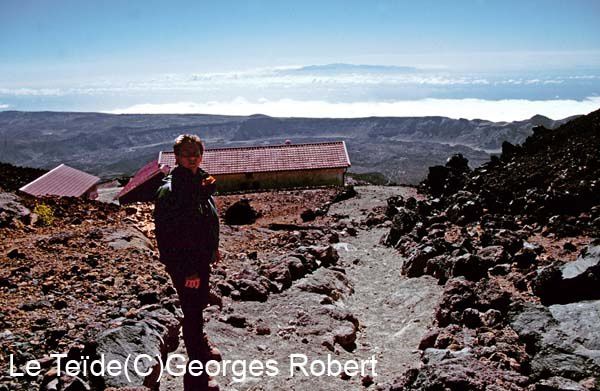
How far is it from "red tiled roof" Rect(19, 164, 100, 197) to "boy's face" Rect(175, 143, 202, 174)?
22.3 m

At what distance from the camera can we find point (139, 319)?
644 centimetres

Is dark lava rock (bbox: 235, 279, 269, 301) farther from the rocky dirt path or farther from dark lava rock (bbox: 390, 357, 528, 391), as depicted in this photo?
dark lava rock (bbox: 390, 357, 528, 391)

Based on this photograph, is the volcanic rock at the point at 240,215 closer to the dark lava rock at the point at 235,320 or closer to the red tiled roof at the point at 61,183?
the red tiled roof at the point at 61,183

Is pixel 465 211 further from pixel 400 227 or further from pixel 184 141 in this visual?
pixel 184 141

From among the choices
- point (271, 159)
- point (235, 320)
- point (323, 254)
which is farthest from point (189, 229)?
point (271, 159)

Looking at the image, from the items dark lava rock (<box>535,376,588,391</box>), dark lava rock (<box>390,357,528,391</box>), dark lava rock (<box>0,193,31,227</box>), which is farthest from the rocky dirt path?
dark lava rock (<box>0,193,31,227</box>)

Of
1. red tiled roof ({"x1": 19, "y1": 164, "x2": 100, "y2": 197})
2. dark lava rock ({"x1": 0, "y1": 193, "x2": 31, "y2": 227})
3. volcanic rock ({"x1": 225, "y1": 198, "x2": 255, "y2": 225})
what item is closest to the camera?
dark lava rock ({"x1": 0, "y1": 193, "x2": 31, "y2": 227})

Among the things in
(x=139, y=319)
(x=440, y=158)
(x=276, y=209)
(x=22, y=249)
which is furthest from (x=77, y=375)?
(x=440, y=158)

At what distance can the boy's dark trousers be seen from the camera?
517 centimetres

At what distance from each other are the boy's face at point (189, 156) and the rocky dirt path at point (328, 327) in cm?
242

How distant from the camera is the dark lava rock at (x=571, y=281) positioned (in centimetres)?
686

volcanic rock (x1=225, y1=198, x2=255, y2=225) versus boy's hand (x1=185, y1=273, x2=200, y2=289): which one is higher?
boy's hand (x1=185, y1=273, x2=200, y2=289)

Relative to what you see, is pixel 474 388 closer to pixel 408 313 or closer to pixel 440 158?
pixel 408 313

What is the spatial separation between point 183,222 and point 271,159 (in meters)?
32.0
